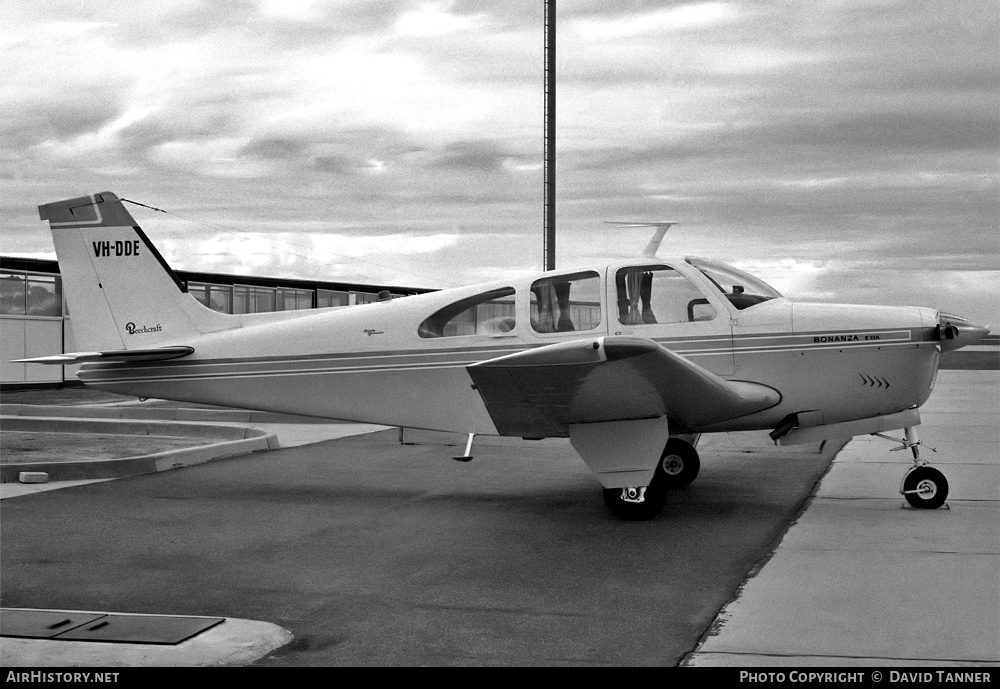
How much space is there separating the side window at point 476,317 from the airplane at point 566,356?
0.6 inches

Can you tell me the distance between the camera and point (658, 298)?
8.09 meters

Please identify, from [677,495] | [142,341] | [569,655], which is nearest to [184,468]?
[142,341]

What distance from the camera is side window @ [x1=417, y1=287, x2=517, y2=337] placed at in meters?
8.34

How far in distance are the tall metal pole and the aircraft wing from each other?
31.7 ft

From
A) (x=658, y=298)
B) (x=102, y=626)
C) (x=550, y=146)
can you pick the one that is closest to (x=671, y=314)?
(x=658, y=298)

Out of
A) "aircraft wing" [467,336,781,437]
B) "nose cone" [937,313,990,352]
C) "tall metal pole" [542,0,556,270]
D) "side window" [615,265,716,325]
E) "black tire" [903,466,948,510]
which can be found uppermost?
"tall metal pole" [542,0,556,270]

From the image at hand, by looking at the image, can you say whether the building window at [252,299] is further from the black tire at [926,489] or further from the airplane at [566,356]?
the black tire at [926,489]

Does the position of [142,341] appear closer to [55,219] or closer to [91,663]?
[55,219]

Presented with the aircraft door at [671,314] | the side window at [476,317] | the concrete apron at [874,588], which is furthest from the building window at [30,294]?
the concrete apron at [874,588]

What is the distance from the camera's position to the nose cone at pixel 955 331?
775 cm

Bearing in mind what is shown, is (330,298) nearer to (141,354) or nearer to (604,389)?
(141,354)

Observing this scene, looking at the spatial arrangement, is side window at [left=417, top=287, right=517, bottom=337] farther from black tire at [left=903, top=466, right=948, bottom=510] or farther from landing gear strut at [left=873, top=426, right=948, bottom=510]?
black tire at [left=903, top=466, right=948, bottom=510]

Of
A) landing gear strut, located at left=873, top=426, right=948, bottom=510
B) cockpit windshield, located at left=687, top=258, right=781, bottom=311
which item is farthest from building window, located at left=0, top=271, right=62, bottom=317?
landing gear strut, located at left=873, top=426, right=948, bottom=510

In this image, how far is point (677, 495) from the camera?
29.1 ft
